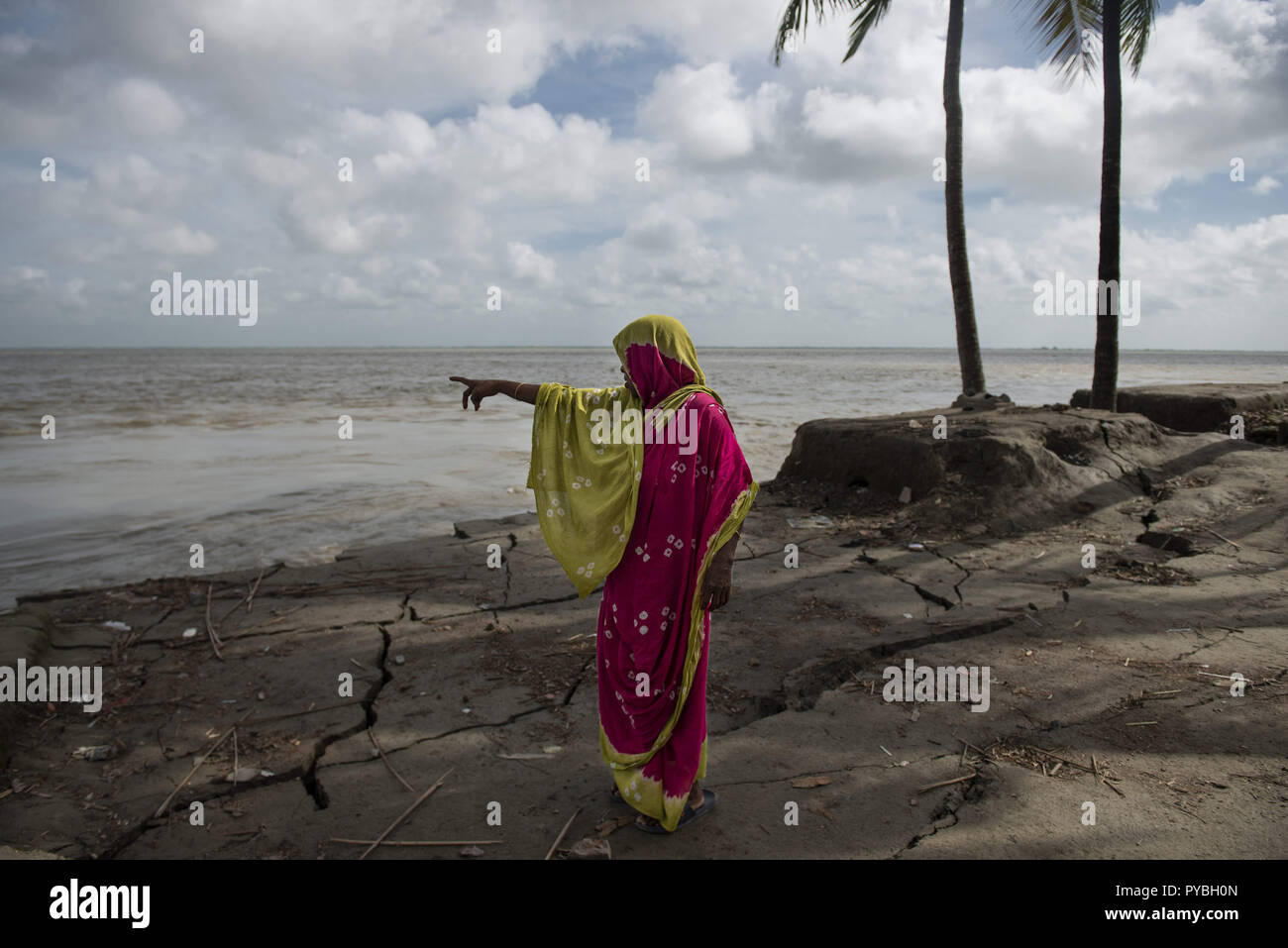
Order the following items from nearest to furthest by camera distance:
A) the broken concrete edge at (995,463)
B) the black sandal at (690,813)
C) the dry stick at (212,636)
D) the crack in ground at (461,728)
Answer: the black sandal at (690,813), the crack in ground at (461,728), the dry stick at (212,636), the broken concrete edge at (995,463)

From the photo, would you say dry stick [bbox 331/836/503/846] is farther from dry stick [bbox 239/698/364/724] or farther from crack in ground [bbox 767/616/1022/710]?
crack in ground [bbox 767/616/1022/710]

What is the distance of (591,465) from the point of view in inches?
108

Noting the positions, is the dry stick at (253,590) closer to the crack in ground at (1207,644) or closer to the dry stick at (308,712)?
the dry stick at (308,712)

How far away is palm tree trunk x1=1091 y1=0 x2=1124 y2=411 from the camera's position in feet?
23.7

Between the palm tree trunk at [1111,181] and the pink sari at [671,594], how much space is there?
6169mm

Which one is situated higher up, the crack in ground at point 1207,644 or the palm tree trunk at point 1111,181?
the palm tree trunk at point 1111,181

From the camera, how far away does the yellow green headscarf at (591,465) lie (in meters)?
2.65

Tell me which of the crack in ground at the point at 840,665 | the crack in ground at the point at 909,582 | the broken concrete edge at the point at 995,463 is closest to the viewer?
the crack in ground at the point at 840,665

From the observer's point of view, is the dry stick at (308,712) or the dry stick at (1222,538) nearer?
the dry stick at (308,712)

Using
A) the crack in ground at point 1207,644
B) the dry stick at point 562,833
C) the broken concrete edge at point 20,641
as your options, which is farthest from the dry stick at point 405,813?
the crack in ground at point 1207,644

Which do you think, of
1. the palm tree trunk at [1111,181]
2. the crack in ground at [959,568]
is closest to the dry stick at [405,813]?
the crack in ground at [959,568]

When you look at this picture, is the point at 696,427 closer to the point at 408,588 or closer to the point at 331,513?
the point at 408,588

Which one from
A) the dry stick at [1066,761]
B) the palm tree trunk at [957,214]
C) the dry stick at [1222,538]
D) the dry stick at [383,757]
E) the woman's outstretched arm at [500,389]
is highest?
the palm tree trunk at [957,214]

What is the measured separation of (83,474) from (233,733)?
8102 mm
